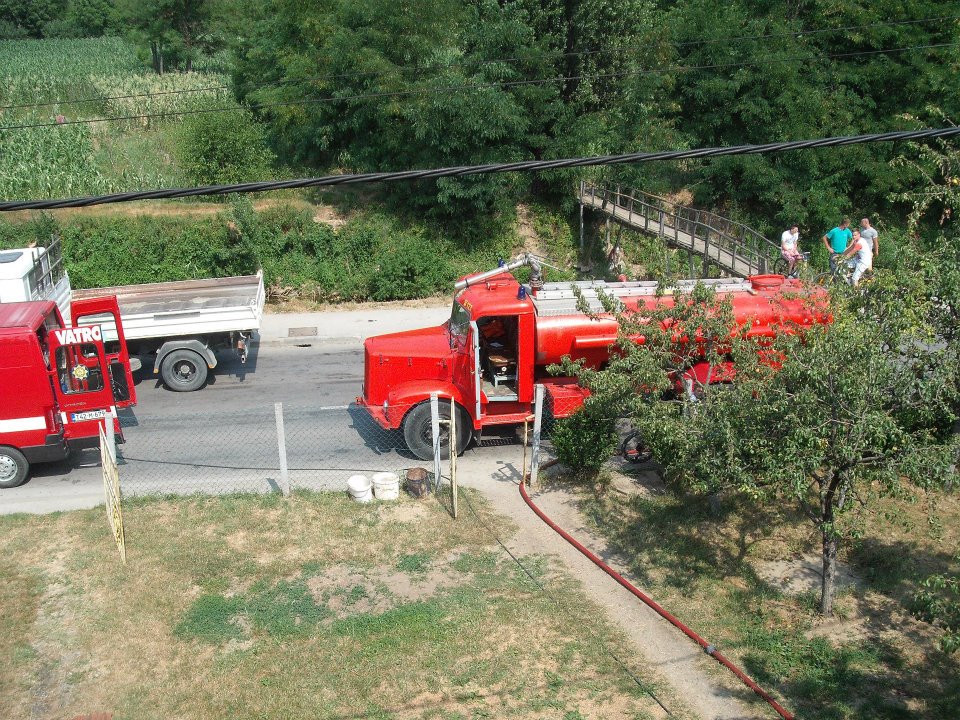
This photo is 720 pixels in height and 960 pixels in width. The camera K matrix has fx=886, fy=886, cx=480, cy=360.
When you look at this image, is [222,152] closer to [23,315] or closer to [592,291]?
[23,315]

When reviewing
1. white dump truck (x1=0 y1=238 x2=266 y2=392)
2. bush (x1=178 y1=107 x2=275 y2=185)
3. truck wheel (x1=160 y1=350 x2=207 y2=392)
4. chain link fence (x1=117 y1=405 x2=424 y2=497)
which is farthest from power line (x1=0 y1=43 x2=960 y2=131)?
chain link fence (x1=117 y1=405 x2=424 y2=497)

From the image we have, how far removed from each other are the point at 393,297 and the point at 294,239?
134 inches

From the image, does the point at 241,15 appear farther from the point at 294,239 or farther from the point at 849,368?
the point at 849,368

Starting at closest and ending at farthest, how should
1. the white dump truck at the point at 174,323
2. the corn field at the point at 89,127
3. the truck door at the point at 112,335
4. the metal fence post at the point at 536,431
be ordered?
the metal fence post at the point at 536,431 → the truck door at the point at 112,335 → the white dump truck at the point at 174,323 → the corn field at the point at 89,127

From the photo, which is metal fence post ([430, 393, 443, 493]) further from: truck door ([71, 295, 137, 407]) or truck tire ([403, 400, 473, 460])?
truck door ([71, 295, 137, 407])

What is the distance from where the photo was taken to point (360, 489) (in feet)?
41.8

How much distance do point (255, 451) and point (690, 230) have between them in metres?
13.8

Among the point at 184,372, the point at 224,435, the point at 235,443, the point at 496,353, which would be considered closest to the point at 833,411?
the point at 496,353

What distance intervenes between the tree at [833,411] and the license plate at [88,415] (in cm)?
814

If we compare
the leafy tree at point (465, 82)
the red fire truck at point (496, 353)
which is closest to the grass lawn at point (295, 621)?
the red fire truck at point (496, 353)

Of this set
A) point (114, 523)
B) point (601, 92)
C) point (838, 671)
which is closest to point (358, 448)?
point (114, 523)

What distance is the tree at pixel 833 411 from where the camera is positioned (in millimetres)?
8508

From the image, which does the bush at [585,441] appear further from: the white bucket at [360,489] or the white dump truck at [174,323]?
the white dump truck at [174,323]

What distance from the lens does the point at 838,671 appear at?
9.00m
